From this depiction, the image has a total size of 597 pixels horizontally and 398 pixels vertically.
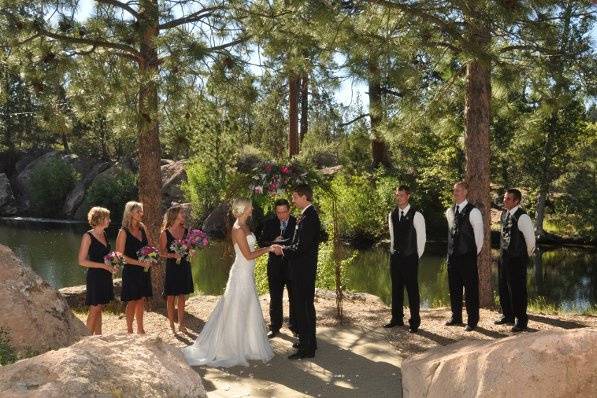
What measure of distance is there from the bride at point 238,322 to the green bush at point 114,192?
26.2 m

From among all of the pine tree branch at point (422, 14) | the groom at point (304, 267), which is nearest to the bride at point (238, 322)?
the groom at point (304, 267)

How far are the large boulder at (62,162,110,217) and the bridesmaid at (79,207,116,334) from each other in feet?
97.1

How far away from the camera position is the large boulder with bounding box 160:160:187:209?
1188 inches

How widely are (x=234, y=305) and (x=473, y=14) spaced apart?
423cm

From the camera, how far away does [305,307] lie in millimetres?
6195

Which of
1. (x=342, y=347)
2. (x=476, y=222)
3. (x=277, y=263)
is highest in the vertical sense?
(x=476, y=222)

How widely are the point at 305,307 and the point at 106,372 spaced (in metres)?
3.00

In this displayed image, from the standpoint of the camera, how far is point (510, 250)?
7.36 m

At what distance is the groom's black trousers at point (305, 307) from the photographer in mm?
6195

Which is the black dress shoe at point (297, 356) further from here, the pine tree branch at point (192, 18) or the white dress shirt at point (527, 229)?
the pine tree branch at point (192, 18)

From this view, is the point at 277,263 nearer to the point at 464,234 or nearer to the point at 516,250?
the point at 464,234

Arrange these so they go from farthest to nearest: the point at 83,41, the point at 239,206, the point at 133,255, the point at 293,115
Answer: the point at 293,115 → the point at 83,41 → the point at 133,255 → the point at 239,206

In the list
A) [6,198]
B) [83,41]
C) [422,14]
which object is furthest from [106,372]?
[6,198]

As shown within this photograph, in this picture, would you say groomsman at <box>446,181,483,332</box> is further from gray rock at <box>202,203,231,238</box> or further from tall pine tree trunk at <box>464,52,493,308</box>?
gray rock at <box>202,203,231,238</box>
